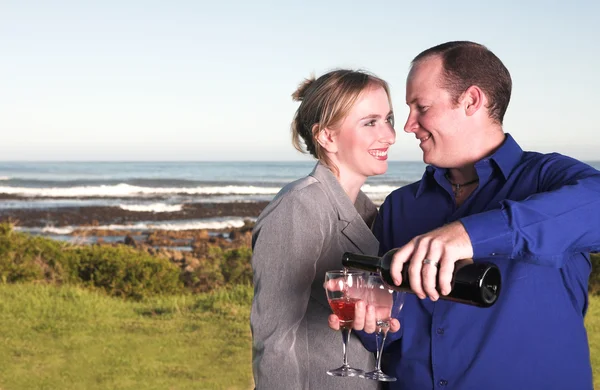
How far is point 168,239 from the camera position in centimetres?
1703

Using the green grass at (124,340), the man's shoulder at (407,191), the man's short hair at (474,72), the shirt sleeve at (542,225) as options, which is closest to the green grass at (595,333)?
the green grass at (124,340)

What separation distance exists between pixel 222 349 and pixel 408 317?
4.18 m

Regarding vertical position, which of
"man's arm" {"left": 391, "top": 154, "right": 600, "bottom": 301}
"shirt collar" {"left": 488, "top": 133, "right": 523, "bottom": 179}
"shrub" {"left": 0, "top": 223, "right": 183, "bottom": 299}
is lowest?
"shrub" {"left": 0, "top": 223, "right": 183, "bottom": 299}

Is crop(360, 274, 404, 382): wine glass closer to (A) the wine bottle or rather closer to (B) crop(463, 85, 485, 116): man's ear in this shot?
(A) the wine bottle

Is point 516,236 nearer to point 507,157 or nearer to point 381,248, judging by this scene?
point 507,157

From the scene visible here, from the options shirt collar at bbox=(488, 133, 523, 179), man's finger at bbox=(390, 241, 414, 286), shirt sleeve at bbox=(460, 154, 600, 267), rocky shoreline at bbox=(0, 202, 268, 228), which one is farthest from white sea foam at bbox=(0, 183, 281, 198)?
man's finger at bbox=(390, 241, 414, 286)

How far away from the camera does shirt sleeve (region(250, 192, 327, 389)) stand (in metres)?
2.39

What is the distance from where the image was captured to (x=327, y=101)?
109 inches

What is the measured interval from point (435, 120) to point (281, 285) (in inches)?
27.9

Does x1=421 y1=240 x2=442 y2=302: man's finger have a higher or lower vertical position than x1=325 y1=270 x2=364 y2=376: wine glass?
higher

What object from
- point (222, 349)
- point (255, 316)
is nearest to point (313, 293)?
point (255, 316)

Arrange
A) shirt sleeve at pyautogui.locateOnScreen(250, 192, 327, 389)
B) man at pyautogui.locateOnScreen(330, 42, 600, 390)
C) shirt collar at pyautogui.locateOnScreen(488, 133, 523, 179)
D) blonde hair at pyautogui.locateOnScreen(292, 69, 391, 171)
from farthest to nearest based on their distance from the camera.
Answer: blonde hair at pyautogui.locateOnScreen(292, 69, 391, 171)
shirt sleeve at pyautogui.locateOnScreen(250, 192, 327, 389)
shirt collar at pyautogui.locateOnScreen(488, 133, 523, 179)
man at pyautogui.locateOnScreen(330, 42, 600, 390)

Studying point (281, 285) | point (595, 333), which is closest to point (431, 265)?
point (281, 285)

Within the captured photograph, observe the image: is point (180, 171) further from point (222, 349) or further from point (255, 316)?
point (255, 316)
